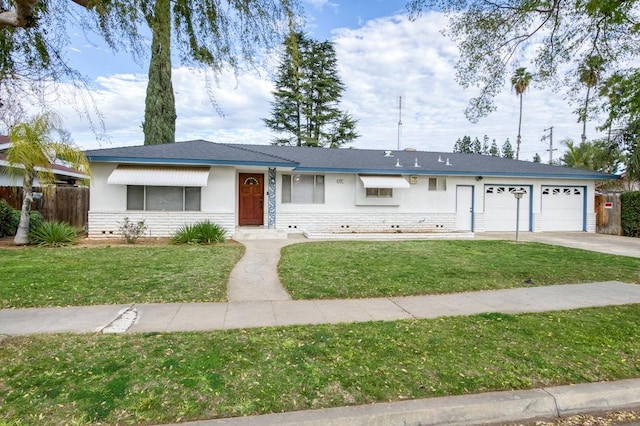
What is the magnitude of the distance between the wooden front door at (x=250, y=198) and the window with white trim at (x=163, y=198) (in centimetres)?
208

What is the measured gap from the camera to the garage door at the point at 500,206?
17625 mm

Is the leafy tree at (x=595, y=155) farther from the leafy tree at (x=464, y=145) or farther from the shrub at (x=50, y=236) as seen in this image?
the leafy tree at (x=464, y=145)

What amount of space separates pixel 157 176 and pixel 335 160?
24.7 ft

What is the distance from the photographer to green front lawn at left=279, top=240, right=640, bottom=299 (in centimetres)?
689

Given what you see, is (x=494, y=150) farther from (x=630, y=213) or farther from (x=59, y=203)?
(x=59, y=203)

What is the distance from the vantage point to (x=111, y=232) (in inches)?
515

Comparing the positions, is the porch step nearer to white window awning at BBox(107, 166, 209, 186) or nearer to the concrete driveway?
white window awning at BBox(107, 166, 209, 186)

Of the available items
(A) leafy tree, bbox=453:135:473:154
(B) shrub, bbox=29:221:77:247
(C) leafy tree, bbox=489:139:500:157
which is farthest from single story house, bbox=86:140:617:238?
(A) leafy tree, bbox=453:135:473:154

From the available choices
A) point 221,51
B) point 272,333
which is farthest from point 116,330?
point 221,51

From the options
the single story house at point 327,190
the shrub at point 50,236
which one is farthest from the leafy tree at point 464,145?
the shrub at point 50,236

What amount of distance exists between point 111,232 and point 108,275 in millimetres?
6534

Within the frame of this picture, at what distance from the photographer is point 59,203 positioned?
48.6ft

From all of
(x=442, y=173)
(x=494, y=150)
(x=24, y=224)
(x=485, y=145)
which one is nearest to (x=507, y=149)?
(x=494, y=150)

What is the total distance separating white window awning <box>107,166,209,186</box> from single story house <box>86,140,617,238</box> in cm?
3
